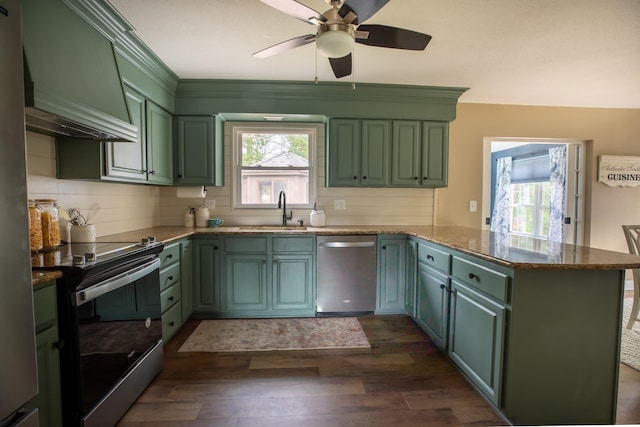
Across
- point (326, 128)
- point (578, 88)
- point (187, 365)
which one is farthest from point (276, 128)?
point (578, 88)

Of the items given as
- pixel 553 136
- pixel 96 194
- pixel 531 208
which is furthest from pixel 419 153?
pixel 531 208

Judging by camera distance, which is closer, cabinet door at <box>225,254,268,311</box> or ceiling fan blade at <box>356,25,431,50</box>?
ceiling fan blade at <box>356,25,431,50</box>

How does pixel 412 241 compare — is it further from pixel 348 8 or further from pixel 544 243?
pixel 348 8

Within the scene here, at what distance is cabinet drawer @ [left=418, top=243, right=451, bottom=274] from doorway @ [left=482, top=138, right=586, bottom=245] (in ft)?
5.08

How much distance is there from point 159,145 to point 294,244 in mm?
1575

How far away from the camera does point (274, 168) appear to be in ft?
10.9

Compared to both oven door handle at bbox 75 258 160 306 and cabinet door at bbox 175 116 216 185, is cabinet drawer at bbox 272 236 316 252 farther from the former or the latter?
oven door handle at bbox 75 258 160 306

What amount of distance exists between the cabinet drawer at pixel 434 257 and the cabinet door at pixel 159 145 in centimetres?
248

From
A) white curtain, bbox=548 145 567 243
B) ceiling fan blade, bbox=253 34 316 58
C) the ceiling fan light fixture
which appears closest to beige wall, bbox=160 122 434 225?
ceiling fan blade, bbox=253 34 316 58

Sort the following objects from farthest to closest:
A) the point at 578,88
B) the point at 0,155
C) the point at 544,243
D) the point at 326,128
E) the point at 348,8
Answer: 1. the point at 326,128
2. the point at 578,88
3. the point at 544,243
4. the point at 348,8
5. the point at 0,155

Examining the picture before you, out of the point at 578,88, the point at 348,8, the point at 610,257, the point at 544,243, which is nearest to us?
the point at 348,8

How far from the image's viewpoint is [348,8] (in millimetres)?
1384

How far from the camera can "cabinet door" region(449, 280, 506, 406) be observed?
1.53 m

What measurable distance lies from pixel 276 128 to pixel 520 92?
2.74 m
